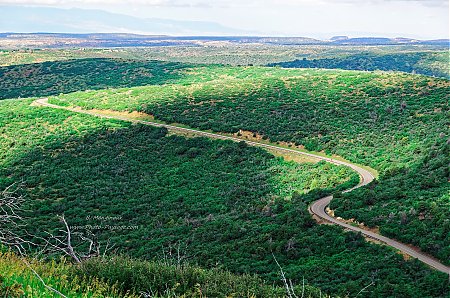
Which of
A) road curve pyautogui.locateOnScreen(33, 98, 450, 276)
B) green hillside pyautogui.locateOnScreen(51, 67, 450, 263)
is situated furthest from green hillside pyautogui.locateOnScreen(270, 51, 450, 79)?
road curve pyautogui.locateOnScreen(33, 98, 450, 276)

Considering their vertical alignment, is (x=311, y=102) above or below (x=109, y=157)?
Result: above

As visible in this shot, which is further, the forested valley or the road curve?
the forested valley

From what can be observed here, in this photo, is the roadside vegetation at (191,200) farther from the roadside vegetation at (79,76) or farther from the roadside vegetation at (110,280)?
the roadside vegetation at (79,76)

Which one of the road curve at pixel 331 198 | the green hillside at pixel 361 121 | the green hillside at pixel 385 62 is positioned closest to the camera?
the road curve at pixel 331 198

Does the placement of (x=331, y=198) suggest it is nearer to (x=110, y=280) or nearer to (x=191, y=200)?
(x=191, y=200)

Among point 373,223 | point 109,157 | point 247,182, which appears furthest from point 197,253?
point 109,157

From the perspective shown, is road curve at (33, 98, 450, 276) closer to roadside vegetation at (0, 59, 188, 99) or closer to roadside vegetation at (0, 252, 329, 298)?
roadside vegetation at (0, 252, 329, 298)

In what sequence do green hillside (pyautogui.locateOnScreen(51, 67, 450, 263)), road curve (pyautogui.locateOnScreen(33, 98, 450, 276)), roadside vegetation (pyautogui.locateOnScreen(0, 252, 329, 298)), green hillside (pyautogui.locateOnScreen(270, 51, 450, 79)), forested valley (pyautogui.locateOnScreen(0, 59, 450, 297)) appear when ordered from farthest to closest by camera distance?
1. green hillside (pyautogui.locateOnScreen(270, 51, 450, 79))
2. green hillside (pyautogui.locateOnScreen(51, 67, 450, 263))
3. forested valley (pyautogui.locateOnScreen(0, 59, 450, 297))
4. road curve (pyautogui.locateOnScreen(33, 98, 450, 276))
5. roadside vegetation (pyautogui.locateOnScreen(0, 252, 329, 298))

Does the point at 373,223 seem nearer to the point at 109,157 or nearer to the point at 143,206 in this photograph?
the point at 143,206

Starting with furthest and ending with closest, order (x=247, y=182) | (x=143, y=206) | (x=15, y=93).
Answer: (x=15, y=93), (x=247, y=182), (x=143, y=206)

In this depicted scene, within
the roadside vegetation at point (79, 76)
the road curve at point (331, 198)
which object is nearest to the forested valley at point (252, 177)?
the road curve at point (331, 198)

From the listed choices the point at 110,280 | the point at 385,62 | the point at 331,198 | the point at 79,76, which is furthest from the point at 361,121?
the point at 385,62
